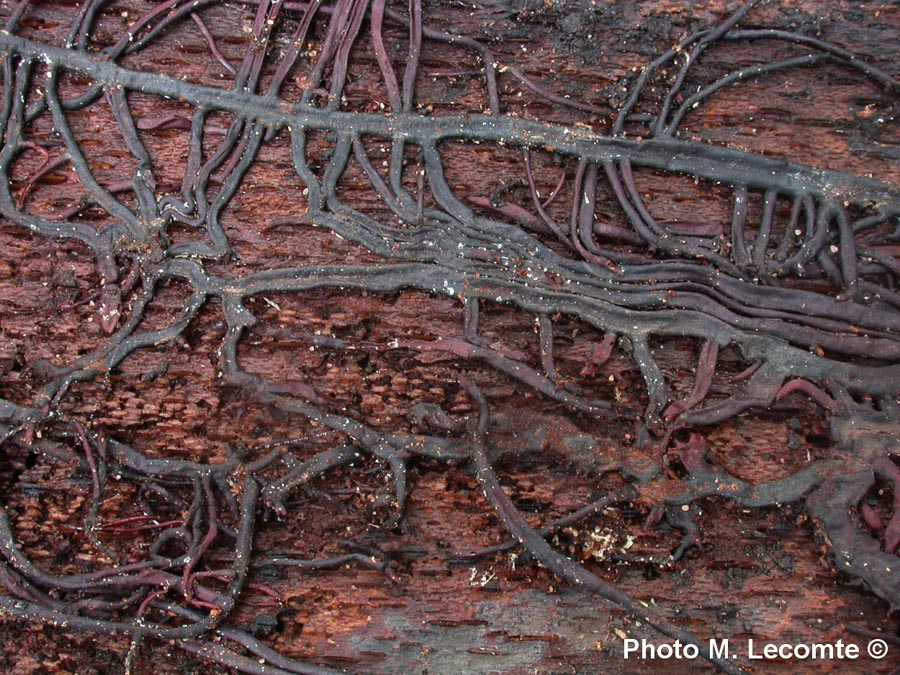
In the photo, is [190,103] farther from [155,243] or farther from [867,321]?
[867,321]

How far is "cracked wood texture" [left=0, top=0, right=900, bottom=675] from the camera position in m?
2.49

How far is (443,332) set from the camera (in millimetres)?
2555

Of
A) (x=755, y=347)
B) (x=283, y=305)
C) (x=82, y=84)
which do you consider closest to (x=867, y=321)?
(x=755, y=347)

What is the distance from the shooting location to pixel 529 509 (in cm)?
252

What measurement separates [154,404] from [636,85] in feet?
7.18

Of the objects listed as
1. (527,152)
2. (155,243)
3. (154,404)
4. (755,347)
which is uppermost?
(527,152)

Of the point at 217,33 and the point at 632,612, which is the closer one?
the point at 632,612

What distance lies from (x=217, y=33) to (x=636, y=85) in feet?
5.35

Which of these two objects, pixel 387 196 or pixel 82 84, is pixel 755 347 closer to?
pixel 387 196

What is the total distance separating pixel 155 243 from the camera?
256 cm

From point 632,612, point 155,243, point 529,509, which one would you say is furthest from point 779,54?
point 155,243

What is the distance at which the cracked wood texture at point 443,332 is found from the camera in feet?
8.16

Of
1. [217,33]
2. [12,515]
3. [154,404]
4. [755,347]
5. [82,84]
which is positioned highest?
[217,33]

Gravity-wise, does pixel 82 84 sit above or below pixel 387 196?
above
